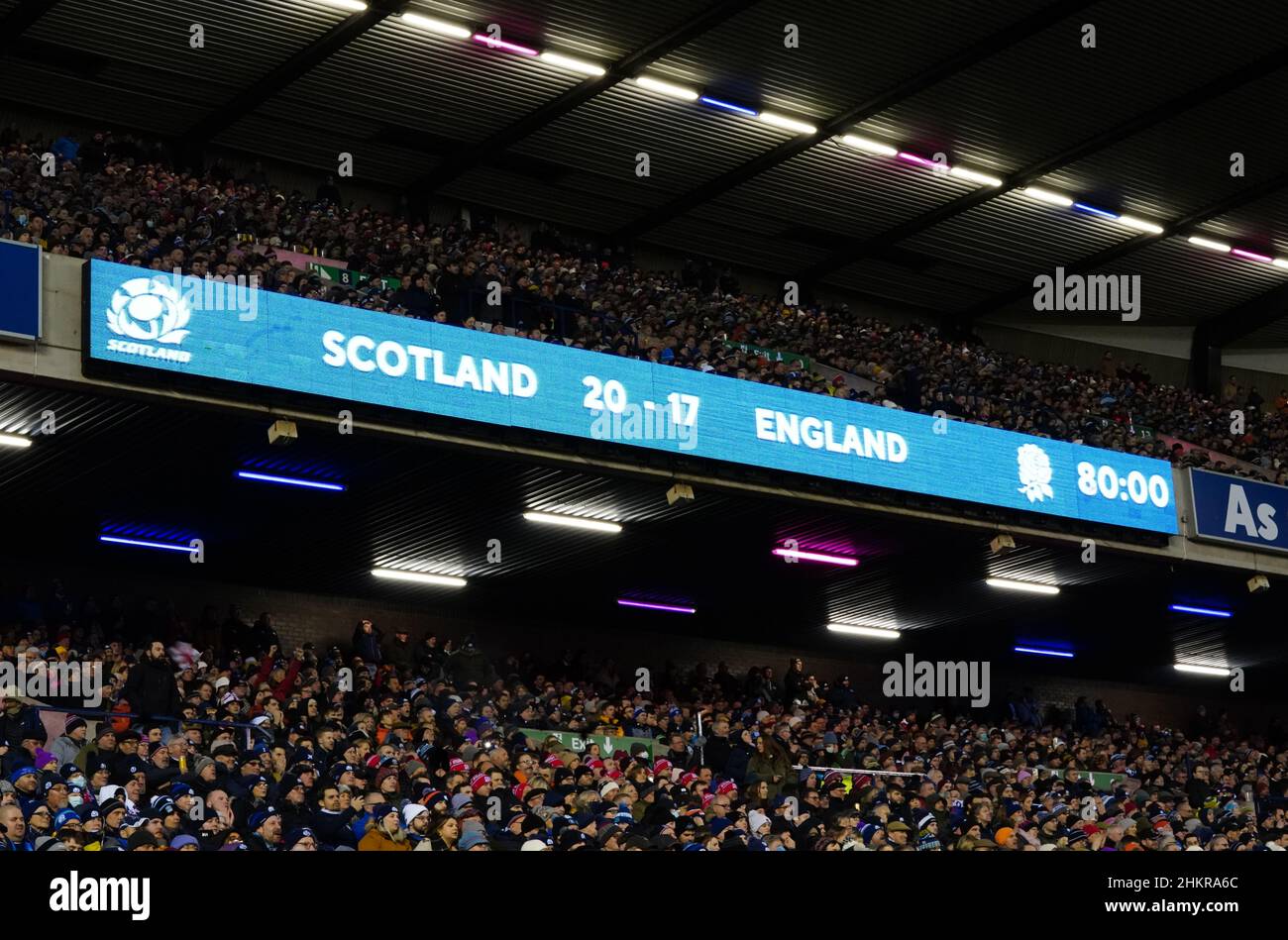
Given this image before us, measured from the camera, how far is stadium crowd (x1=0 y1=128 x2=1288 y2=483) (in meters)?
19.8

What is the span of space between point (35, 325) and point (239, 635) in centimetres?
720

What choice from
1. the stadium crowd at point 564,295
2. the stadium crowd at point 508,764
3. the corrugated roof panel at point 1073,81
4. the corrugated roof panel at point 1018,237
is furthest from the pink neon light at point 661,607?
the corrugated roof panel at point 1018,237

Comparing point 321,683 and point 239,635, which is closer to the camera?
point 321,683

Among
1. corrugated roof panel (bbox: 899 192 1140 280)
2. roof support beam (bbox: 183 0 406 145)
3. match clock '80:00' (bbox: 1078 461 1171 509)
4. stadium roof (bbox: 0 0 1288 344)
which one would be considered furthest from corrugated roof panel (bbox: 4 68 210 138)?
match clock '80:00' (bbox: 1078 461 1171 509)

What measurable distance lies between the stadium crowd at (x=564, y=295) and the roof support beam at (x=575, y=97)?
1.07 meters

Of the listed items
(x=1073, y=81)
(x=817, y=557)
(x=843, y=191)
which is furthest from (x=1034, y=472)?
(x=843, y=191)

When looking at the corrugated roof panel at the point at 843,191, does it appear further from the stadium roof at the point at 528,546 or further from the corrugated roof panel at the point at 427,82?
the stadium roof at the point at 528,546

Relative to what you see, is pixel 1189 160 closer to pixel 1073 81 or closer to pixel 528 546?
pixel 1073 81

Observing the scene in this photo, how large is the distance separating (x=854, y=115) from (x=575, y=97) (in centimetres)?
463

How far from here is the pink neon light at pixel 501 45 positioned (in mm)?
25547
